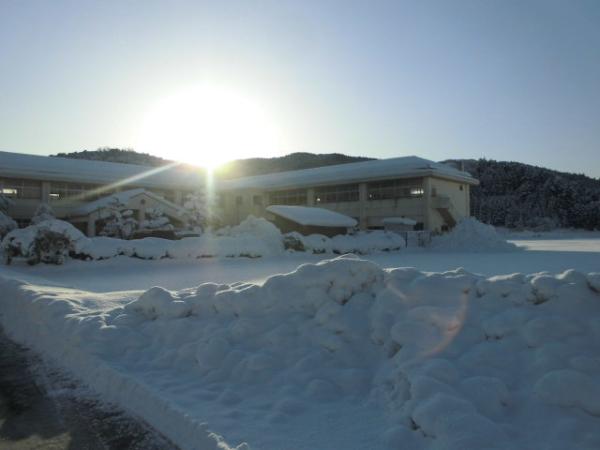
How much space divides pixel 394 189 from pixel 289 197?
1023 centimetres

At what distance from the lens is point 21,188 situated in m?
30.4

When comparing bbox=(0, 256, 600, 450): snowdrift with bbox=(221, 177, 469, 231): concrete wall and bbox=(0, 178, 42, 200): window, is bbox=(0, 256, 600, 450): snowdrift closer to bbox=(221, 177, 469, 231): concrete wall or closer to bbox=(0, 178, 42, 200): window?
bbox=(221, 177, 469, 231): concrete wall

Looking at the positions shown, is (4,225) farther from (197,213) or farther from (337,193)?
(337,193)

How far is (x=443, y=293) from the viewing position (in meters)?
4.91

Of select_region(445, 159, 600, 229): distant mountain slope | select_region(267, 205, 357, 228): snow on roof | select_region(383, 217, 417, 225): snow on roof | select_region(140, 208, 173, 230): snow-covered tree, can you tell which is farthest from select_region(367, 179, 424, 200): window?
select_region(445, 159, 600, 229): distant mountain slope

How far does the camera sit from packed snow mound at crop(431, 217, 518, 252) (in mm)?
27344

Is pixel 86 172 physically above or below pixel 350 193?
above

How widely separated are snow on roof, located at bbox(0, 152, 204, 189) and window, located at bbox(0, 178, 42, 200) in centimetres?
71

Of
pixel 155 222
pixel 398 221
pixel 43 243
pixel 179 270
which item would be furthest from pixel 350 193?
pixel 43 243

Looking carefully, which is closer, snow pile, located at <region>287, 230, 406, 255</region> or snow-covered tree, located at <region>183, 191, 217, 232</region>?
snow pile, located at <region>287, 230, 406, 255</region>

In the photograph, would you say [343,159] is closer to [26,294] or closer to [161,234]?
[161,234]

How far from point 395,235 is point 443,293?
2325 cm

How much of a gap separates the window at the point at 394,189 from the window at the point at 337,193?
4.52 feet

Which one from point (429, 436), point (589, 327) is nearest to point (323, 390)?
point (429, 436)
